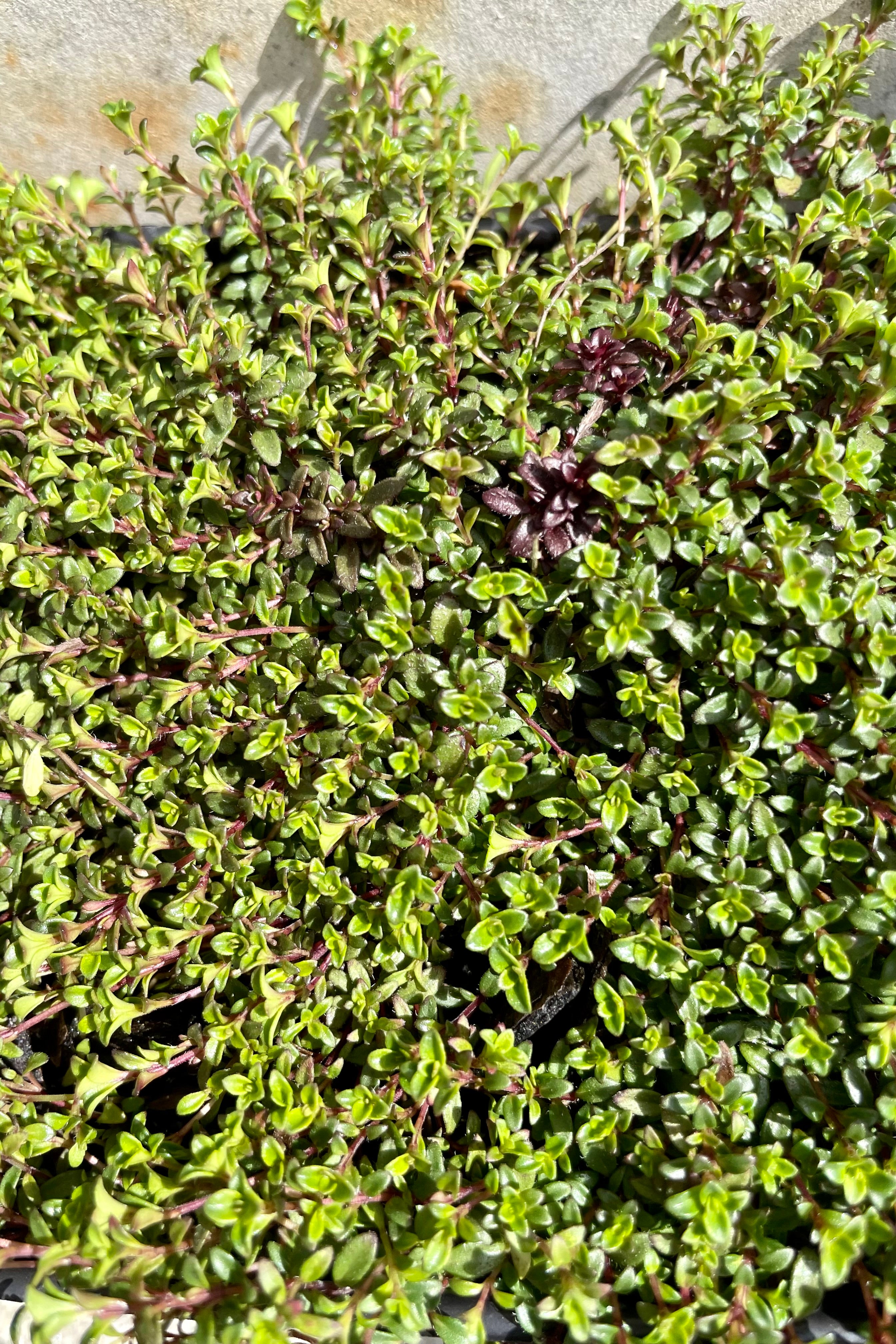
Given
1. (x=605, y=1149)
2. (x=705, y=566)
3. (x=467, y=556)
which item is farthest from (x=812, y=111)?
(x=605, y=1149)

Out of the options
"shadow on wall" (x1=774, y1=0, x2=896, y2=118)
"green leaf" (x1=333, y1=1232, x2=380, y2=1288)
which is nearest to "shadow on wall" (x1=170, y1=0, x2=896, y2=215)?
"shadow on wall" (x1=774, y1=0, x2=896, y2=118)

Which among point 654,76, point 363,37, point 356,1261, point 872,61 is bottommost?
point 356,1261

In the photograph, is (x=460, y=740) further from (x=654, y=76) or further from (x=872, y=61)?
(x=872, y=61)

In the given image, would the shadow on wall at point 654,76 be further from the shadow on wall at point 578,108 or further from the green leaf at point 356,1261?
the green leaf at point 356,1261

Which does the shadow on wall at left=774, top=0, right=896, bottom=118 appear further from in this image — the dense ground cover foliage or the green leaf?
the green leaf

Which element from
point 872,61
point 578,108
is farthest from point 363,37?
point 872,61
